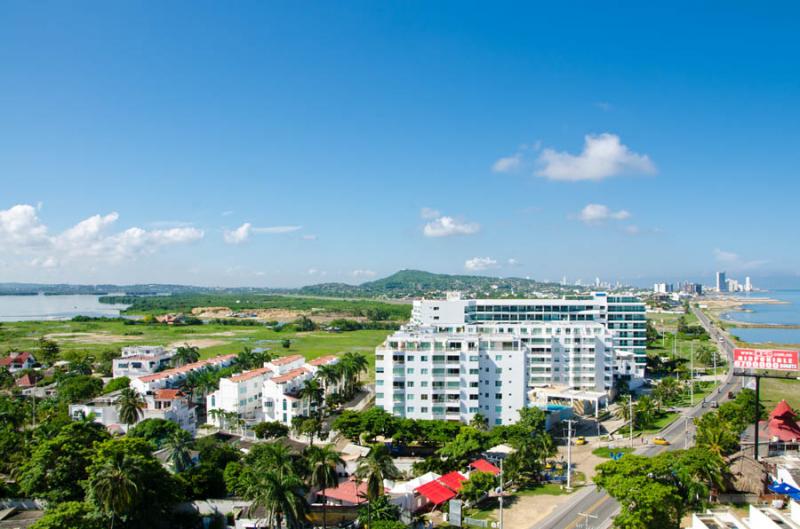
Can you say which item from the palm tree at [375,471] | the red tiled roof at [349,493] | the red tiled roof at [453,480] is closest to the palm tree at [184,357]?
the red tiled roof at [349,493]

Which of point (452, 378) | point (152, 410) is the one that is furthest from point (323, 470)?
point (152, 410)

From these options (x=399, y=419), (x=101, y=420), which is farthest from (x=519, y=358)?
(x=101, y=420)

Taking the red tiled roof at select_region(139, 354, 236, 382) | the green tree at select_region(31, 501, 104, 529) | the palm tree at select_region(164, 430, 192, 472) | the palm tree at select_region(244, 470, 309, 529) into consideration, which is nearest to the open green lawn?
the red tiled roof at select_region(139, 354, 236, 382)

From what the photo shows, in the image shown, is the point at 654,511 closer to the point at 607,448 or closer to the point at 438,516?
the point at 438,516

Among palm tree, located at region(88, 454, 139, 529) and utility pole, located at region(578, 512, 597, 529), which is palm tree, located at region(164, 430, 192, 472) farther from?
utility pole, located at region(578, 512, 597, 529)

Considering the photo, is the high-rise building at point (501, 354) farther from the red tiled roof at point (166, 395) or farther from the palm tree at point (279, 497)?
the palm tree at point (279, 497)

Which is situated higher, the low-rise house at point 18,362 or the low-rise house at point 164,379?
the low-rise house at point 164,379
